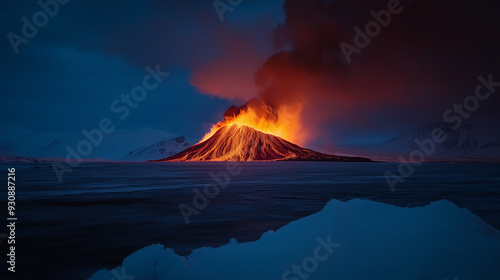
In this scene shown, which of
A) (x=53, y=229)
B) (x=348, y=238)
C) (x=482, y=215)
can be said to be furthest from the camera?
(x=482, y=215)

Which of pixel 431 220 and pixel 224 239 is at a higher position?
pixel 224 239

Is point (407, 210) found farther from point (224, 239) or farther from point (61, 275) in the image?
point (61, 275)

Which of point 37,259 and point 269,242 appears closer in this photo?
point 269,242

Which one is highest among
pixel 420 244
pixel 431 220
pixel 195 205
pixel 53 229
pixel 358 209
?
pixel 195 205

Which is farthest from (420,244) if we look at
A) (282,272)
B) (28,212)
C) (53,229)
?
(28,212)

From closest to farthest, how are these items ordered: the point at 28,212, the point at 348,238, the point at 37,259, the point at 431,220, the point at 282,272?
the point at 282,272 → the point at 348,238 → the point at 431,220 → the point at 37,259 → the point at 28,212

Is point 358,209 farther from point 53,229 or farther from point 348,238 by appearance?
point 53,229


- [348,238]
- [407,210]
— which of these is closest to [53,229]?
[348,238]
